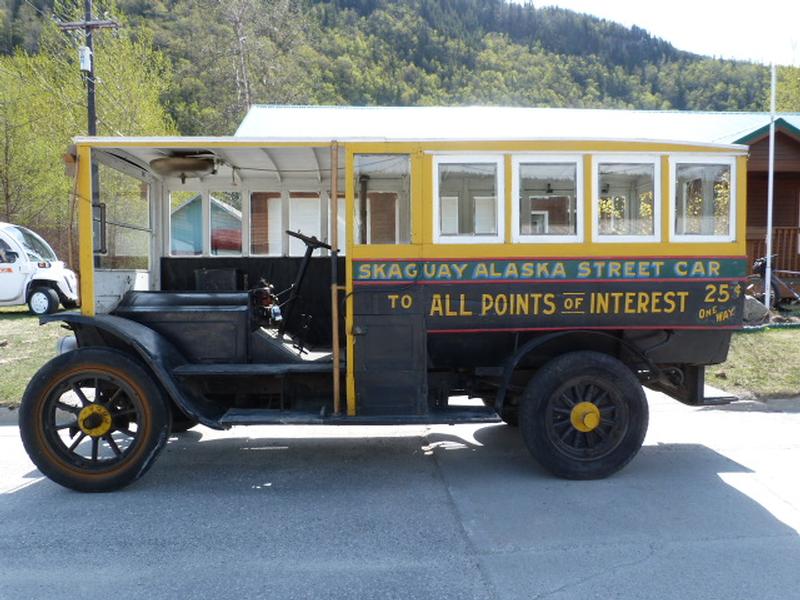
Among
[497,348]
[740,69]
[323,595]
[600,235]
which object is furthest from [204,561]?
[740,69]

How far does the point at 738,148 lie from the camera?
495 centimetres

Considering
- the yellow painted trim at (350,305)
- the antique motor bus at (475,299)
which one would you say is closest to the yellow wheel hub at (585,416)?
the antique motor bus at (475,299)

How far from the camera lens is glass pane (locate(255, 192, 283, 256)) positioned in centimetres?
647

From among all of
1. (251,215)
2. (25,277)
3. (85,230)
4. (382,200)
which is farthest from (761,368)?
(25,277)

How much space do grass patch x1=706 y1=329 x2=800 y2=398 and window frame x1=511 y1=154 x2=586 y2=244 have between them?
4.21 m

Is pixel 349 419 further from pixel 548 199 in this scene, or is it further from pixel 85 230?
pixel 85 230

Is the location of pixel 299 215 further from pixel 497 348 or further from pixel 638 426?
pixel 638 426

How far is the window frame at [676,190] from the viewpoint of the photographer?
4.93m

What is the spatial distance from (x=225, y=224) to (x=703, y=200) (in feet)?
14.4

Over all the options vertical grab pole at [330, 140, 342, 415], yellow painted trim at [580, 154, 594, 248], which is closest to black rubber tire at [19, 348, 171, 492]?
vertical grab pole at [330, 140, 342, 415]

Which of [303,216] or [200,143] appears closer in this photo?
[200,143]

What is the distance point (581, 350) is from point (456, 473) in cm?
139

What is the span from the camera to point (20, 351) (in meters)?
9.70

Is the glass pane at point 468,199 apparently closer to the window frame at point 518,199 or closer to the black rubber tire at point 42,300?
the window frame at point 518,199
